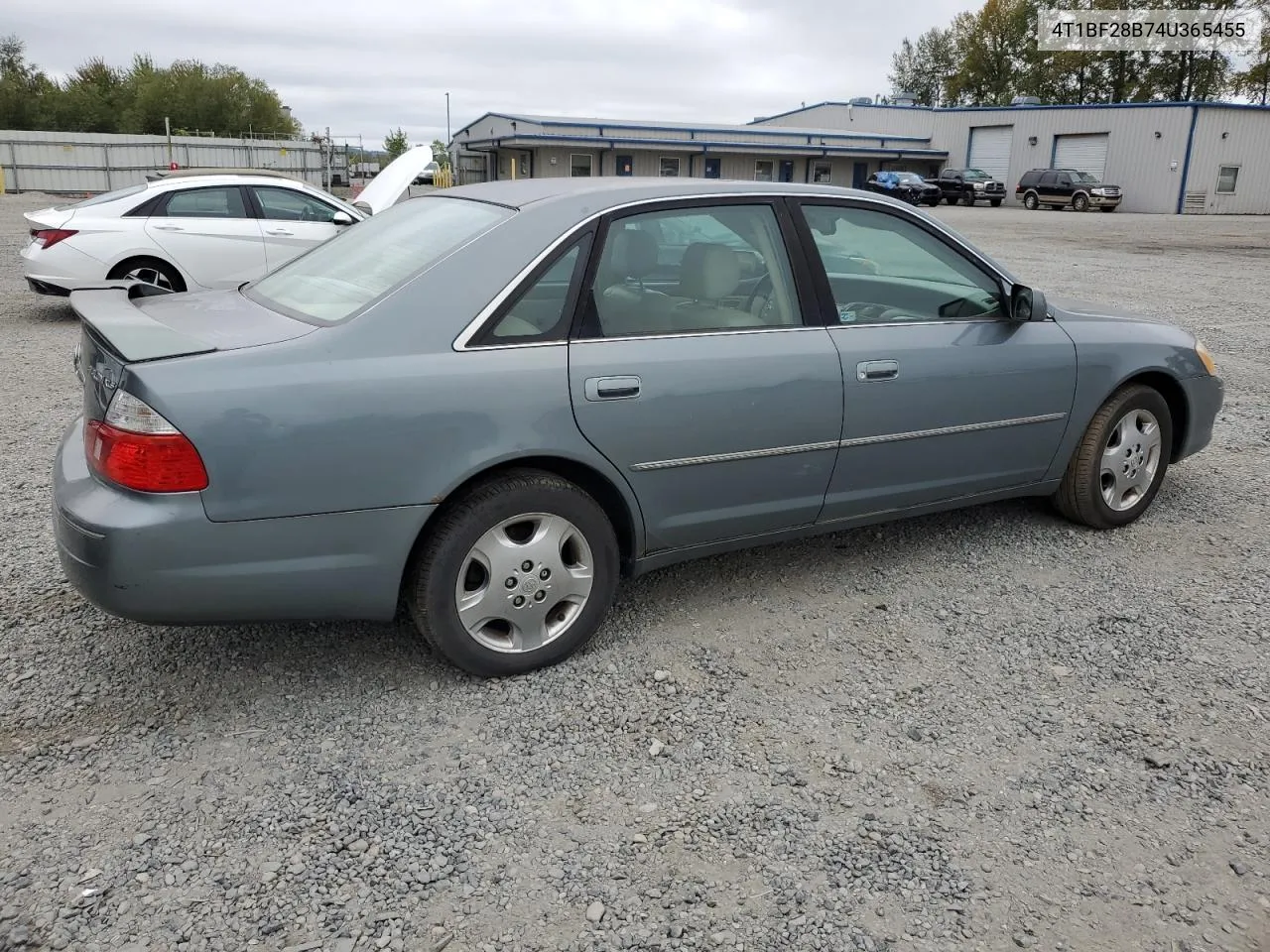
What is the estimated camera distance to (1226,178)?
43281 mm

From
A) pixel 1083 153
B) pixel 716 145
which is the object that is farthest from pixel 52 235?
pixel 1083 153

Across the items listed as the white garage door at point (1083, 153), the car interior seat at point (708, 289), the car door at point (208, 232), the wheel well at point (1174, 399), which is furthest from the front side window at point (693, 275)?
the white garage door at point (1083, 153)

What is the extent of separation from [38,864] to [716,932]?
163 cm

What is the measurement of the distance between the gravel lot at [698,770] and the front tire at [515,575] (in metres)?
0.15

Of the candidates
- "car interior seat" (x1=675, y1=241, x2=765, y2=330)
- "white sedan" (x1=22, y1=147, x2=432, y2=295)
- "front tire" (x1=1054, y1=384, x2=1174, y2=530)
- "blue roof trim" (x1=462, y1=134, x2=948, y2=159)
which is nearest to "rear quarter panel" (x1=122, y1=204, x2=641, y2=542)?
"car interior seat" (x1=675, y1=241, x2=765, y2=330)

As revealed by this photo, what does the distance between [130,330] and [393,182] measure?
24.6 ft

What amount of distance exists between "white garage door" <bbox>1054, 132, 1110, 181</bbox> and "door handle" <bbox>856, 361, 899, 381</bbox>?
47932 mm

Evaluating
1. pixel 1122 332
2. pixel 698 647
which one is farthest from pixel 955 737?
pixel 1122 332

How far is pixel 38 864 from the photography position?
2.46m

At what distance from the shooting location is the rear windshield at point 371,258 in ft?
10.8

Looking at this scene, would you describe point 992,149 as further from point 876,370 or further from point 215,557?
point 215,557

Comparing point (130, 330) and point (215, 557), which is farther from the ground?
point (130, 330)

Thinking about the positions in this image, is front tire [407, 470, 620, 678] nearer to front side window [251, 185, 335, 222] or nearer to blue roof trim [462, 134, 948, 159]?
front side window [251, 185, 335, 222]

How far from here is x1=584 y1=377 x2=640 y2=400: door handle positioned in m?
3.26
